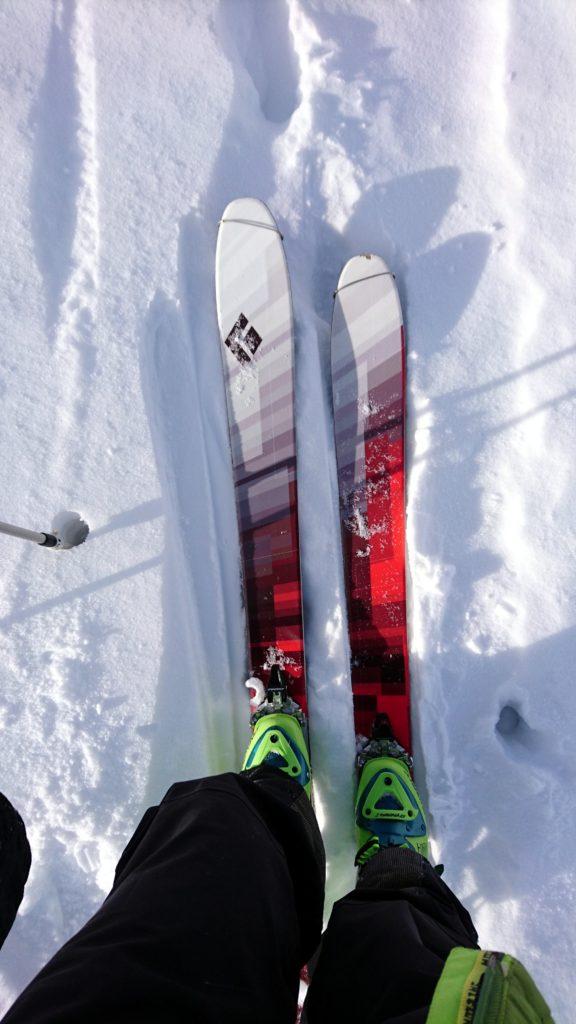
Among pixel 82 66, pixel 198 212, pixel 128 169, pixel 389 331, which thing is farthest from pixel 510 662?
pixel 82 66

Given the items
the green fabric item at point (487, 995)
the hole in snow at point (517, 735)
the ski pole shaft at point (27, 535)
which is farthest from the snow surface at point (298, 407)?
the green fabric item at point (487, 995)

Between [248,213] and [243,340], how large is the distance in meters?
0.48

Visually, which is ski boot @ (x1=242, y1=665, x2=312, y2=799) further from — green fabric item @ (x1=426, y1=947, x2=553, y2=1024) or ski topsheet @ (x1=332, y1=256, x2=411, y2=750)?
green fabric item @ (x1=426, y1=947, x2=553, y2=1024)

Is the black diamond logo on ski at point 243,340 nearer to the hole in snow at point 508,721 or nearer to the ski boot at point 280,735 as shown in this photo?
the ski boot at point 280,735

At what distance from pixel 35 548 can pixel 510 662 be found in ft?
5.62

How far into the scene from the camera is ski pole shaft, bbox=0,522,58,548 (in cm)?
170

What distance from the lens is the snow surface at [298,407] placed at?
203cm

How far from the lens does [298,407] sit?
227 centimetres

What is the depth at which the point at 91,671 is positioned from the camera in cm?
207

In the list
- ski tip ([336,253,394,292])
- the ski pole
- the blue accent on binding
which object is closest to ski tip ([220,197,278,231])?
ski tip ([336,253,394,292])

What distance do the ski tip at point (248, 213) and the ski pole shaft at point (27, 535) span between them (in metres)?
1.36

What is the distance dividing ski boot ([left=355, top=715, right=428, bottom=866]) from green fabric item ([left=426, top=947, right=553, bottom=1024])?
1130 mm

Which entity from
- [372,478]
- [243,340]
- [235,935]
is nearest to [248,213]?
[243,340]

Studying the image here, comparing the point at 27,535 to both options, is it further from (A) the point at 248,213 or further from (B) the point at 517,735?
(B) the point at 517,735
